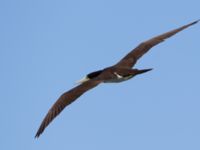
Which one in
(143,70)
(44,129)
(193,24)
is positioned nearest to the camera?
(44,129)

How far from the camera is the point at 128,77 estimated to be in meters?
22.4

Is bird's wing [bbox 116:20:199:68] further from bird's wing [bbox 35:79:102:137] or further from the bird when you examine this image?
bird's wing [bbox 35:79:102:137]

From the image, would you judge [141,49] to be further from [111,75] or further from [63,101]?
[63,101]

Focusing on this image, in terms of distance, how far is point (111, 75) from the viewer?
22.6 metres

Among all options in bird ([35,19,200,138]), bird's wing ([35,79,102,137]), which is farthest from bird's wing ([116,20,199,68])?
bird's wing ([35,79,102,137])

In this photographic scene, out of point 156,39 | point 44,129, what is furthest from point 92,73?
point 44,129

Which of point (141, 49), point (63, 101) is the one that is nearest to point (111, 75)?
point (63, 101)

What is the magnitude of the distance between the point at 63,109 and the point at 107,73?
2745 mm

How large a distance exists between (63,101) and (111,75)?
7.44ft

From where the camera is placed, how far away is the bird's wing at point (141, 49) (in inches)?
962

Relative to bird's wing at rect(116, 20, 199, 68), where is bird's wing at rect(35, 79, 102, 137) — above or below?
below

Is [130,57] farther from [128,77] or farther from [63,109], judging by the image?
[63,109]

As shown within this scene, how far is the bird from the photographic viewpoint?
68.0ft

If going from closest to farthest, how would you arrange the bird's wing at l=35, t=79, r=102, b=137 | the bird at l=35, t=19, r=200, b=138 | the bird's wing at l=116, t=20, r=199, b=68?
the bird's wing at l=35, t=79, r=102, b=137
the bird at l=35, t=19, r=200, b=138
the bird's wing at l=116, t=20, r=199, b=68
